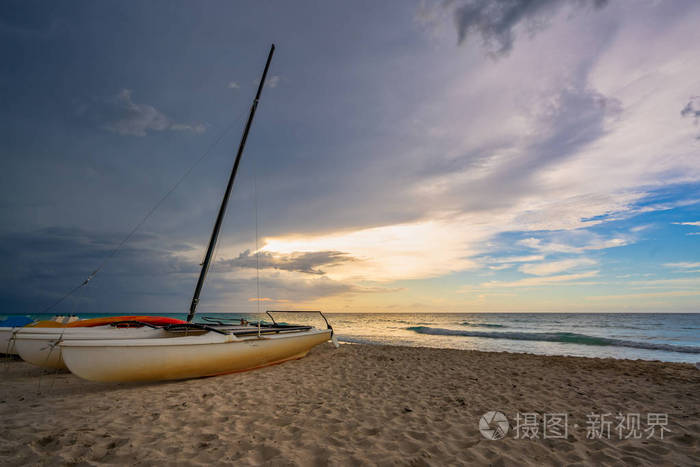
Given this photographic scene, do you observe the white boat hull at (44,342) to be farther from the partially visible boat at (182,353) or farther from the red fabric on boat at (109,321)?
the partially visible boat at (182,353)

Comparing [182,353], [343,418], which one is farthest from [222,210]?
[343,418]

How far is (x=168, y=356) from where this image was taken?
20.7 ft

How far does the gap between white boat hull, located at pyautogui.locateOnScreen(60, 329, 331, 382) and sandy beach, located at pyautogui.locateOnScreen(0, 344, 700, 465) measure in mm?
316

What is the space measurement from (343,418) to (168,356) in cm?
391

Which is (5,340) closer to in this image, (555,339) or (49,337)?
(49,337)

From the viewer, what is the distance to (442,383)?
704 centimetres

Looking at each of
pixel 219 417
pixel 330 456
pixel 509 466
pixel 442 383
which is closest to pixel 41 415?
pixel 219 417

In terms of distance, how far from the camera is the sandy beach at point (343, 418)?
347 centimetres

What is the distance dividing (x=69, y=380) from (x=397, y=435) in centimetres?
758

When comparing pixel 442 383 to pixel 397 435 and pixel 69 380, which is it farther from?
pixel 69 380

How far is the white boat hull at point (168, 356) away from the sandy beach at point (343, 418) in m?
0.32

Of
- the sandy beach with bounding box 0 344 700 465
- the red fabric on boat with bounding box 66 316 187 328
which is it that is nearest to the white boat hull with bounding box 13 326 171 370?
the sandy beach with bounding box 0 344 700 465

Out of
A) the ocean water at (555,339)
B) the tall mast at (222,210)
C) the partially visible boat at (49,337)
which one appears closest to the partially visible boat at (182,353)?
the partially visible boat at (49,337)

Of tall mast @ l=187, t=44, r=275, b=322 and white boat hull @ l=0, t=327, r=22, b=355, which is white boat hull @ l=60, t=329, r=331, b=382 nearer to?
tall mast @ l=187, t=44, r=275, b=322
